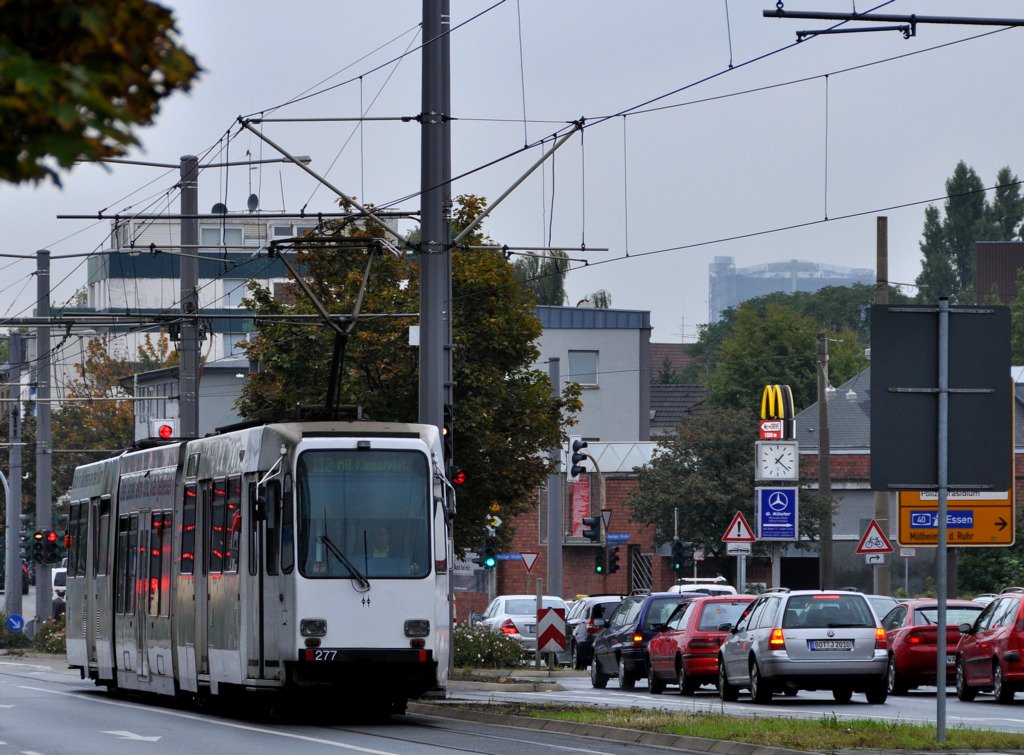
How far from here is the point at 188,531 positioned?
22.7 m

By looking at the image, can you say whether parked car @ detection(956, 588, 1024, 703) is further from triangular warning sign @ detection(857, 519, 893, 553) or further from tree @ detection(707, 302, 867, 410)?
tree @ detection(707, 302, 867, 410)

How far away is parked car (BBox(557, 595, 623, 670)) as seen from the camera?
37500 mm

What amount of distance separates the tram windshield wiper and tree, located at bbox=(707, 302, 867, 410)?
76389mm

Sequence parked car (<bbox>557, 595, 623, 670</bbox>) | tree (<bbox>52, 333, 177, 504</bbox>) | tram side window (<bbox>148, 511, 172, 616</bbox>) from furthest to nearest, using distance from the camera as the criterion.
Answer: tree (<bbox>52, 333, 177, 504</bbox>) < parked car (<bbox>557, 595, 623, 670</bbox>) < tram side window (<bbox>148, 511, 172, 616</bbox>)

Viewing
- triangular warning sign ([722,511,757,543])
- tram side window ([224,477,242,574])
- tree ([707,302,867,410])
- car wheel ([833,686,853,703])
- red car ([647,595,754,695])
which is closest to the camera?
tram side window ([224,477,242,574])

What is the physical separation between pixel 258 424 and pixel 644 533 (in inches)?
1753

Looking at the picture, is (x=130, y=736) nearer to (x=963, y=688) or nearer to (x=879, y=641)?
(x=879, y=641)

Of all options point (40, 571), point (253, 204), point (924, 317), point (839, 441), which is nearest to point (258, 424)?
point (924, 317)

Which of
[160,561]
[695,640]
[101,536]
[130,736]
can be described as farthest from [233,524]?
[695,640]

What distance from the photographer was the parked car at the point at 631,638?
30.3 m

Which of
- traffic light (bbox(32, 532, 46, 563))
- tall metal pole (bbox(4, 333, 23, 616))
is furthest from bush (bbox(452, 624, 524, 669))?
tall metal pole (bbox(4, 333, 23, 616))

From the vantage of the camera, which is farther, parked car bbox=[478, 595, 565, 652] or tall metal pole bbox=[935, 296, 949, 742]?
parked car bbox=[478, 595, 565, 652]

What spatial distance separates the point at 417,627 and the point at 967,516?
30.8ft

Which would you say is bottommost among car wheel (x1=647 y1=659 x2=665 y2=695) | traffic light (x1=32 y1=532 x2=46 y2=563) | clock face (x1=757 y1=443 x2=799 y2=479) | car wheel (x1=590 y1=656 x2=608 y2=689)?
car wheel (x1=590 y1=656 x2=608 y2=689)
